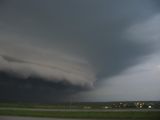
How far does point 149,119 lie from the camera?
61.3 m

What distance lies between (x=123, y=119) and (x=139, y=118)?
465cm

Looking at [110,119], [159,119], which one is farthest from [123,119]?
[159,119]

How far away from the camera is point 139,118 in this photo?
66000mm

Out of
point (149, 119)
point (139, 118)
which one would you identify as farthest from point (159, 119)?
point (139, 118)

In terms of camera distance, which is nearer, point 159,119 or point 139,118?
point 159,119

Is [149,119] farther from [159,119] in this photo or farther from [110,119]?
[110,119]

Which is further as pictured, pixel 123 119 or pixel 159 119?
pixel 123 119

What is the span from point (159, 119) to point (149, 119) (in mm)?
2932

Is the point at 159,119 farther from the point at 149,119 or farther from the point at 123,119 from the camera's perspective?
the point at 123,119

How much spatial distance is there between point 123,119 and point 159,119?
28.6 ft

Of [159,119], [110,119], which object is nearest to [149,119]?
[159,119]

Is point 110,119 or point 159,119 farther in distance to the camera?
point 110,119

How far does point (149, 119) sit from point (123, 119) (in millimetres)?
6075

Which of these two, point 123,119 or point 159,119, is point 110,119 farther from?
point 159,119
